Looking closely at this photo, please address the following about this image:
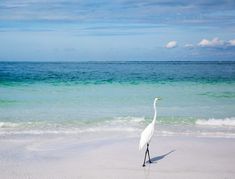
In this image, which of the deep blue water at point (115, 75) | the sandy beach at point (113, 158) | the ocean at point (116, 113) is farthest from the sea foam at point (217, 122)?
the deep blue water at point (115, 75)

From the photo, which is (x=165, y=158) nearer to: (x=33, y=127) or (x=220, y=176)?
(x=220, y=176)

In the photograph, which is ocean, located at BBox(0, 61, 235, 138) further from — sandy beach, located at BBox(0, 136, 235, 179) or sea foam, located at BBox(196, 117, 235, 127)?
sandy beach, located at BBox(0, 136, 235, 179)

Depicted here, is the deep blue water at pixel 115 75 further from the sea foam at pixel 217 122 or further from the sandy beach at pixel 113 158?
the sandy beach at pixel 113 158

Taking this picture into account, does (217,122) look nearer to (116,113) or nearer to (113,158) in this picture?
(116,113)

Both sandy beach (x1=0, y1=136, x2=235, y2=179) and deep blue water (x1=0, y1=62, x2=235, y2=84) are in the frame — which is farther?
deep blue water (x1=0, y1=62, x2=235, y2=84)

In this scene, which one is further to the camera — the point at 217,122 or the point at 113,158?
the point at 217,122

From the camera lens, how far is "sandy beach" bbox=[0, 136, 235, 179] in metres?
6.68

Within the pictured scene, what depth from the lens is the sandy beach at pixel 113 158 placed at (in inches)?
263

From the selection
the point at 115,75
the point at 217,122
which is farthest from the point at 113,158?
the point at 115,75

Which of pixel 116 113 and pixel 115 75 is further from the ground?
pixel 115 75

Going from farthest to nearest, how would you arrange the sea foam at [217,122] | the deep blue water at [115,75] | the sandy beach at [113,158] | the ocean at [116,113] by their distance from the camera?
1. the deep blue water at [115,75]
2. the sea foam at [217,122]
3. the ocean at [116,113]
4. the sandy beach at [113,158]

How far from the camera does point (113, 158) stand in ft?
24.9

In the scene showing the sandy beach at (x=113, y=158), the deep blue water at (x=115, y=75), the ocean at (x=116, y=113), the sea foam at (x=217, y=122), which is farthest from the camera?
the deep blue water at (x=115, y=75)

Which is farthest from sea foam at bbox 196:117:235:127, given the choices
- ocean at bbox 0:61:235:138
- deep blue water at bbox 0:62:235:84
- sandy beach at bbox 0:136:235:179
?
deep blue water at bbox 0:62:235:84
